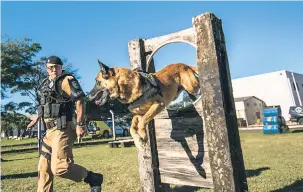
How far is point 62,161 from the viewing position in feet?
12.8

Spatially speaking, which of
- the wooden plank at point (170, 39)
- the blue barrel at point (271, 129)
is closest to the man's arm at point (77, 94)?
the wooden plank at point (170, 39)

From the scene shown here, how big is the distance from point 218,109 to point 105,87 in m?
1.29

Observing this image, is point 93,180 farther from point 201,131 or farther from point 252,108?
point 252,108

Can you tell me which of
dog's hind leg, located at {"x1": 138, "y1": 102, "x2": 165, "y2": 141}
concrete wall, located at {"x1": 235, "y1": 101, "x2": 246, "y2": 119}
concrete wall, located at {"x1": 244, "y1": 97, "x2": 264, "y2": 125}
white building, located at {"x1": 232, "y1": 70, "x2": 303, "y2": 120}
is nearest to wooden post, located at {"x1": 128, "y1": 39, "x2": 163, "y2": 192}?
dog's hind leg, located at {"x1": 138, "y1": 102, "x2": 165, "y2": 141}

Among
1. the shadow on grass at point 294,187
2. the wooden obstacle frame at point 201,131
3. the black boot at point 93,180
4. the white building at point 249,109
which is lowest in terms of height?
the shadow on grass at point 294,187

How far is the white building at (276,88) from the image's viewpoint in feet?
132

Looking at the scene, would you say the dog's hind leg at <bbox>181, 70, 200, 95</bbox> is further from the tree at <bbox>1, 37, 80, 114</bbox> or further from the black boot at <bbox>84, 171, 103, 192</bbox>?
the tree at <bbox>1, 37, 80, 114</bbox>

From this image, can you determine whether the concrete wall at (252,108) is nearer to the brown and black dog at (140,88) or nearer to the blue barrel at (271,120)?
the blue barrel at (271,120)

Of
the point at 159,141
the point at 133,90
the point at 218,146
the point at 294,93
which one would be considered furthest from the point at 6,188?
the point at 294,93

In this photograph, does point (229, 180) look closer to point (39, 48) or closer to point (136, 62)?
point (136, 62)

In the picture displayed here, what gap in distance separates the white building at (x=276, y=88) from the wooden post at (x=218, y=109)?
40.3 m

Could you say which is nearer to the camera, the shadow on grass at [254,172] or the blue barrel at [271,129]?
the shadow on grass at [254,172]

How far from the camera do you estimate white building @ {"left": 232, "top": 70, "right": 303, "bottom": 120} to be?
40281mm

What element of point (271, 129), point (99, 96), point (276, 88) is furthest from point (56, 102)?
point (276, 88)
